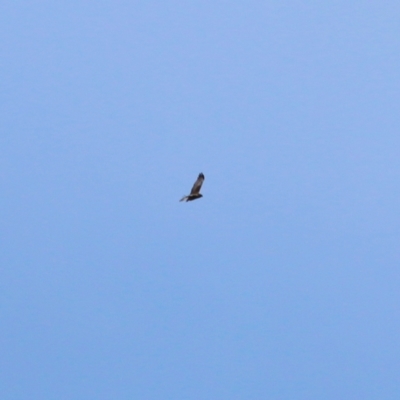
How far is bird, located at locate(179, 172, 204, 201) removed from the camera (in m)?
61.3

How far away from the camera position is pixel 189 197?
61.3 meters

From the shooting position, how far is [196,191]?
6178 cm

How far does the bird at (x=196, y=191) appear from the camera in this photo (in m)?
61.3

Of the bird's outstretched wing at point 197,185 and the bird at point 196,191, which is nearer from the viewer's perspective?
the bird at point 196,191

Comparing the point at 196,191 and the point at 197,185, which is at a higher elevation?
the point at 197,185

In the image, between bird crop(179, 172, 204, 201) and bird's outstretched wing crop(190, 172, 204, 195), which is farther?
bird's outstretched wing crop(190, 172, 204, 195)
